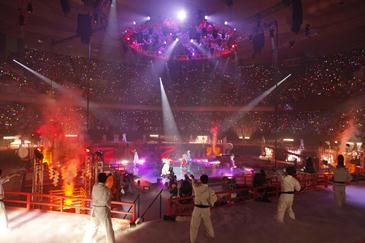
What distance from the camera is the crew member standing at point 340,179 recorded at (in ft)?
29.5

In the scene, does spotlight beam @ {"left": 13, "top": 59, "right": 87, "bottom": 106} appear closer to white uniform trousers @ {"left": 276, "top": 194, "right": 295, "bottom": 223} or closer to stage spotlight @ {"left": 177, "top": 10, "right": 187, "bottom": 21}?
stage spotlight @ {"left": 177, "top": 10, "right": 187, "bottom": 21}

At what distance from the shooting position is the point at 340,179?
9.10m

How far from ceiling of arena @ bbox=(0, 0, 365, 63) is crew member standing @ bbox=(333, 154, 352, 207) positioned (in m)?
7.48

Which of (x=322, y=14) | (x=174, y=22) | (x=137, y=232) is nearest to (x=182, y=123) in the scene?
(x=174, y=22)

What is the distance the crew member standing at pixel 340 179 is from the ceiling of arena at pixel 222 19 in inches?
294

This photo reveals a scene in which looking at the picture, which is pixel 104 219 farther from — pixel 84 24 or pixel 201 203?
pixel 84 24

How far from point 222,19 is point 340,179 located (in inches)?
384

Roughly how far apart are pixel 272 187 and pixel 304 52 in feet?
47.6

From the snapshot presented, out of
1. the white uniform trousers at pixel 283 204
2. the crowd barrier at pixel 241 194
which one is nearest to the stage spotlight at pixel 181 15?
the crowd barrier at pixel 241 194

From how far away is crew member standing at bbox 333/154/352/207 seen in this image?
8992mm

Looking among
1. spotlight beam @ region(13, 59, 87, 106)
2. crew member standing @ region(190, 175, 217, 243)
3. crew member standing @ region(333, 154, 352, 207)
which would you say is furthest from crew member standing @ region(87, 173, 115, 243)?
spotlight beam @ region(13, 59, 87, 106)

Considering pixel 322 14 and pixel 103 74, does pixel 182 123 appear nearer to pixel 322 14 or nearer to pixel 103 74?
pixel 103 74

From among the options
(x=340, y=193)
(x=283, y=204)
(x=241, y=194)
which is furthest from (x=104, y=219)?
(x=340, y=193)

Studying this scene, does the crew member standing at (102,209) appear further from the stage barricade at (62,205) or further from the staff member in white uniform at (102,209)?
the stage barricade at (62,205)
